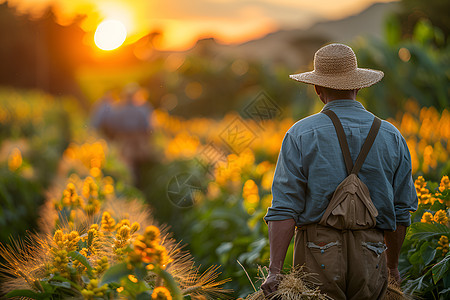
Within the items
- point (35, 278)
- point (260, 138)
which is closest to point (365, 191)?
point (35, 278)

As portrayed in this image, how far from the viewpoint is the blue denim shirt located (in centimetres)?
240

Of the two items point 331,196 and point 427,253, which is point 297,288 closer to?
point 331,196

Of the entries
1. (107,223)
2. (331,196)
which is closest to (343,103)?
(331,196)

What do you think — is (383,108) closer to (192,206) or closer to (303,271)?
(192,206)

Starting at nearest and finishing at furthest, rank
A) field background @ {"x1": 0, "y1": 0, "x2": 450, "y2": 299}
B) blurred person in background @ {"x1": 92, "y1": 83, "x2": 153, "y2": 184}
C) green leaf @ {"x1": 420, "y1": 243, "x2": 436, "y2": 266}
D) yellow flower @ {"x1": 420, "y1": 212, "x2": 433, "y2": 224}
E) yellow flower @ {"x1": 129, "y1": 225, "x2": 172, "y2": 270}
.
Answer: yellow flower @ {"x1": 129, "y1": 225, "x2": 172, "y2": 270} < green leaf @ {"x1": 420, "y1": 243, "x2": 436, "y2": 266} < yellow flower @ {"x1": 420, "y1": 212, "x2": 433, "y2": 224} < field background @ {"x1": 0, "y1": 0, "x2": 450, "y2": 299} < blurred person in background @ {"x1": 92, "y1": 83, "x2": 153, "y2": 184}

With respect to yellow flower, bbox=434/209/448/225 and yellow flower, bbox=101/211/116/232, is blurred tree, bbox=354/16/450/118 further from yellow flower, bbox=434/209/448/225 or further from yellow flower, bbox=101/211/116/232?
yellow flower, bbox=101/211/116/232

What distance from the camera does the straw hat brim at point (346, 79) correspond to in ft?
8.19

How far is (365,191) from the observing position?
7.83 feet

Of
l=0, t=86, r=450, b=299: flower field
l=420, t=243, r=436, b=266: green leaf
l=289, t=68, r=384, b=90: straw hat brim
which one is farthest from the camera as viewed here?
l=420, t=243, r=436, b=266: green leaf

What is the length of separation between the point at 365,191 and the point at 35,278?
1.50 metres

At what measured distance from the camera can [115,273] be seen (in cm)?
194

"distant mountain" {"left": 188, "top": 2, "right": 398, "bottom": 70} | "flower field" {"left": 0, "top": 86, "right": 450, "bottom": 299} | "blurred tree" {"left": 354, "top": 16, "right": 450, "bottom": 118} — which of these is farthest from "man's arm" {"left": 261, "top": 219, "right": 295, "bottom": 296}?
"distant mountain" {"left": 188, "top": 2, "right": 398, "bottom": 70}

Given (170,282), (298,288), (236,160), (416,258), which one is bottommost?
(236,160)

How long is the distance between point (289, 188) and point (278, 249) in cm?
28
